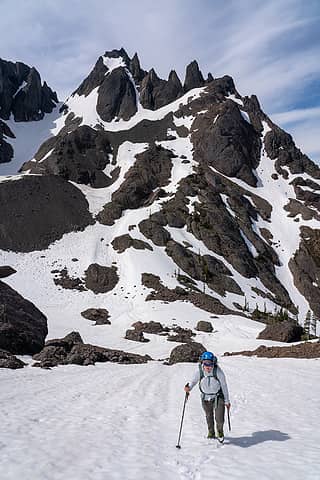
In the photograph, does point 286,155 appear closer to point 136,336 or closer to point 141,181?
point 141,181

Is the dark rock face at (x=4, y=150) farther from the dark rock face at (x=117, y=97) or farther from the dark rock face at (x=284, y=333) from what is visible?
the dark rock face at (x=284, y=333)

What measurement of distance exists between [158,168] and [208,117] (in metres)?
39.7

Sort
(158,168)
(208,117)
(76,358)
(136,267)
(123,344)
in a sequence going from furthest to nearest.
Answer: (208,117) < (158,168) < (136,267) < (123,344) < (76,358)

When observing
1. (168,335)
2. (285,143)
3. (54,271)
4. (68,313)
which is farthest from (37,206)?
(285,143)

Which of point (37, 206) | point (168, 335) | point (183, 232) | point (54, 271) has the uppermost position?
point (37, 206)

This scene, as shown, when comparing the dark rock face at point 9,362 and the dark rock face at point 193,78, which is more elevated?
the dark rock face at point 193,78

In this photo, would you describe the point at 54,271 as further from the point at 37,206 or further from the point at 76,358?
the point at 76,358

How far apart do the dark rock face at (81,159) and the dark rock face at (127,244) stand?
38.8m

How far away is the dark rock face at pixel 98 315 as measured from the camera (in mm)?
61025

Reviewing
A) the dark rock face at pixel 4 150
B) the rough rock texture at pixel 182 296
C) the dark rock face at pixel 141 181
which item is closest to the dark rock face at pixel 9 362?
the rough rock texture at pixel 182 296

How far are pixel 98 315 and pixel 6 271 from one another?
26970mm

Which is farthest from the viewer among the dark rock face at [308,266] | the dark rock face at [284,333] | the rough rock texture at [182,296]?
the dark rock face at [308,266]

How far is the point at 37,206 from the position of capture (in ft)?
341

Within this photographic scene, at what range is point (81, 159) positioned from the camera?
13238 centimetres
